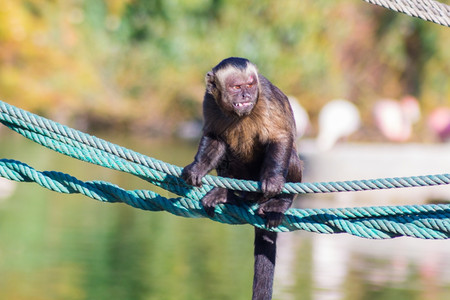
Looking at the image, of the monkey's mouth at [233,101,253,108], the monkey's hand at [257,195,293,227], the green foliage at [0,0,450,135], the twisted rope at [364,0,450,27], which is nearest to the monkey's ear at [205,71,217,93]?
the monkey's mouth at [233,101,253,108]

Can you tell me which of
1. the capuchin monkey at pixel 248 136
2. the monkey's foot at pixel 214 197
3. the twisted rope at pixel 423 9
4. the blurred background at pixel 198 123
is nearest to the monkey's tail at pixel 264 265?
the capuchin monkey at pixel 248 136

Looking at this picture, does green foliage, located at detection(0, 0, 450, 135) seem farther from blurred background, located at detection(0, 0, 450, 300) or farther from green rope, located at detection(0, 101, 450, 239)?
green rope, located at detection(0, 101, 450, 239)

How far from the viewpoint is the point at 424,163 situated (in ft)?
30.7

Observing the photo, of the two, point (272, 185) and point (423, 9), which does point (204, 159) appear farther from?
point (423, 9)

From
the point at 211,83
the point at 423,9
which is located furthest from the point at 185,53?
the point at 423,9

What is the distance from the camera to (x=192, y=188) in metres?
2.35

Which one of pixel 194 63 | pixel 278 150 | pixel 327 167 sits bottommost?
pixel 278 150

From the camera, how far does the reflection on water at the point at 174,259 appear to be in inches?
188

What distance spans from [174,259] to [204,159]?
319 centimetres

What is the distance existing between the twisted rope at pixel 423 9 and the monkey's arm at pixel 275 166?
608mm

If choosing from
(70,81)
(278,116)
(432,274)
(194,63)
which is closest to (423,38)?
(194,63)

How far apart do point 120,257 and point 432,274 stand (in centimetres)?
206

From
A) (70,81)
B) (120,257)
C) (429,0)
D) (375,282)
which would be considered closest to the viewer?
(429,0)

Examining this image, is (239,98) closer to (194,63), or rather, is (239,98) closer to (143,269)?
(143,269)
